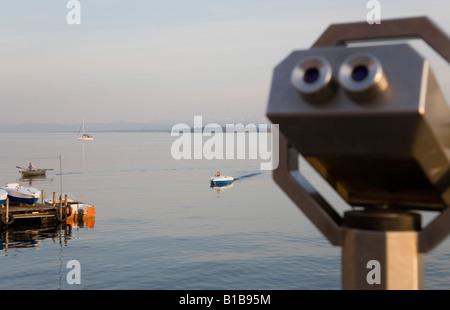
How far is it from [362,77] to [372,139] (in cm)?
111

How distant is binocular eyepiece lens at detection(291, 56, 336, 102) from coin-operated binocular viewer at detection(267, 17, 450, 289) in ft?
0.05

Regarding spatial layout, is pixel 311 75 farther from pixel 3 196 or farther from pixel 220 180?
pixel 220 180

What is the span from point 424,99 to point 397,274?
354 centimetres

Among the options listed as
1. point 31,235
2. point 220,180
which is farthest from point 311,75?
point 220,180

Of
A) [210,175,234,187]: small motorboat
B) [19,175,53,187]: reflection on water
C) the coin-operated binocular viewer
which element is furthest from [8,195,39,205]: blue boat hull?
the coin-operated binocular viewer

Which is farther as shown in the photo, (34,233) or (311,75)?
(34,233)

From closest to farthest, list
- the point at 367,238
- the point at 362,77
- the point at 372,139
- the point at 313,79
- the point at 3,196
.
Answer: the point at 362,77 → the point at 313,79 → the point at 372,139 → the point at 367,238 → the point at 3,196

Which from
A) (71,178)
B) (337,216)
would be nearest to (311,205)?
(337,216)

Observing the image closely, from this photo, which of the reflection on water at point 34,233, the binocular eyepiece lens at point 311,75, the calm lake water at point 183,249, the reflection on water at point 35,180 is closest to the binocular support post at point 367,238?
the binocular eyepiece lens at point 311,75

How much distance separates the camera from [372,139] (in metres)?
9.23

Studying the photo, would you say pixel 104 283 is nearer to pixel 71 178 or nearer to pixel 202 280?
pixel 202 280

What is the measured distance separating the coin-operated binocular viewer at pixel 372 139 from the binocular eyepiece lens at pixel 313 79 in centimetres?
2

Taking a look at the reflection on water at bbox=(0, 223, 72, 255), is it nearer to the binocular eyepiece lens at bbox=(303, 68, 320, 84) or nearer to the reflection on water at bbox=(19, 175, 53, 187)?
the binocular eyepiece lens at bbox=(303, 68, 320, 84)

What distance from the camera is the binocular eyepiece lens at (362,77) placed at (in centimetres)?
841
